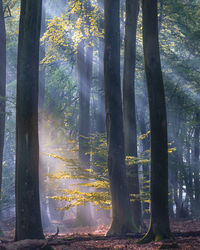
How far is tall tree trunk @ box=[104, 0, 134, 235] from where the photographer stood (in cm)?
1160

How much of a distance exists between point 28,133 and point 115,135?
3.79 meters

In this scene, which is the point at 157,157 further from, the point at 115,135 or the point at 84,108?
the point at 84,108

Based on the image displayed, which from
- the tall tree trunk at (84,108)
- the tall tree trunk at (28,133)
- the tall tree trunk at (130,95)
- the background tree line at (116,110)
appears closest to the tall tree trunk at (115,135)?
the background tree line at (116,110)

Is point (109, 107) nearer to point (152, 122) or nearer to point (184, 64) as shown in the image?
point (152, 122)

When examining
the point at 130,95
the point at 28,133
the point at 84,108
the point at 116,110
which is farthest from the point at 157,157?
the point at 84,108

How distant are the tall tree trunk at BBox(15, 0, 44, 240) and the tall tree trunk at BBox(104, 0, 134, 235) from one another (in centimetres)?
337

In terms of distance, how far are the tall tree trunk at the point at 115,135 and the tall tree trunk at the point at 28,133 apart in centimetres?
337

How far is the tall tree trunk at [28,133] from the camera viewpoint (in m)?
8.59

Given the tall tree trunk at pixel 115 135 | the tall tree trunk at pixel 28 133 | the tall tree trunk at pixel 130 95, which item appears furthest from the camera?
the tall tree trunk at pixel 130 95

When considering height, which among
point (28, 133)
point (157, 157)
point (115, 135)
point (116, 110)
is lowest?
point (157, 157)

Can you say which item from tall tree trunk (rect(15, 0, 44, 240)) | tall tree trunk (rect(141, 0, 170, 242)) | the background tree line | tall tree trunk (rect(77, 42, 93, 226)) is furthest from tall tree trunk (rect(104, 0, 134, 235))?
tall tree trunk (rect(77, 42, 93, 226))

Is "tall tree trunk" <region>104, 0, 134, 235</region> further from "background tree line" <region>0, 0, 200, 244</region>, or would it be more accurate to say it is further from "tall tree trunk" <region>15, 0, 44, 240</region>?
"tall tree trunk" <region>15, 0, 44, 240</region>

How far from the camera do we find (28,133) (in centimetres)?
877

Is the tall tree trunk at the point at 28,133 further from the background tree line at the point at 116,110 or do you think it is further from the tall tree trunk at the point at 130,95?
the tall tree trunk at the point at 130,95
